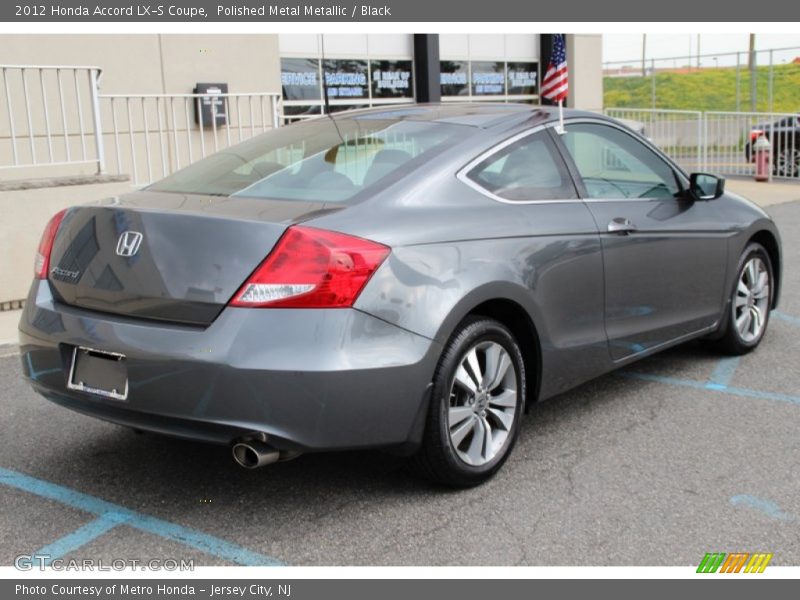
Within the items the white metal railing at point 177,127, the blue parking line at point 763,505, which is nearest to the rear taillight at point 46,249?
the blue parking line at point 763,505

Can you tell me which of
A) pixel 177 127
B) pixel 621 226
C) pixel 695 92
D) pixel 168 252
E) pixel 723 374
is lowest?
pixel 723 374

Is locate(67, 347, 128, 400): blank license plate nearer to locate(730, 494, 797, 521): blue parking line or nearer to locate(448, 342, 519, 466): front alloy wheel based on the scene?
locate(448, 342, 519, 466): front alloy wheel

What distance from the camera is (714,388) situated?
5.16m

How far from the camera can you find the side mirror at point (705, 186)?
17.2ft

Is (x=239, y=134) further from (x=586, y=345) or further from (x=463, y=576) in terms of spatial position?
(x=463, y=576)

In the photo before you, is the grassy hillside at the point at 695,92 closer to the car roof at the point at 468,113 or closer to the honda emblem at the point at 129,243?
the car roof at the point at 468,113

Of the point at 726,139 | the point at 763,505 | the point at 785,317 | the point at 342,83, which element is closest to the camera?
the point at 763,505

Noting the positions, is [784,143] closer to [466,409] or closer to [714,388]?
[714,388]

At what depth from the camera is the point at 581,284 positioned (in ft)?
14.1

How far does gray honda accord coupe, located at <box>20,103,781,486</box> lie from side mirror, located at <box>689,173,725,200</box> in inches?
18.5

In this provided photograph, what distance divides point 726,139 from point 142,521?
18.0 metres

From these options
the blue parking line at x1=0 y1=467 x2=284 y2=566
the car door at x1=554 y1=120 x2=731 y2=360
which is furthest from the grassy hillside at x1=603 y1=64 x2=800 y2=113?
the blue parking line at x1=0 y1=467 x2=284 y2=566

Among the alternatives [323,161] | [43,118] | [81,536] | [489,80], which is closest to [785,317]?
[323,161]

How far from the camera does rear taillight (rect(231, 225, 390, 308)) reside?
327 cm
